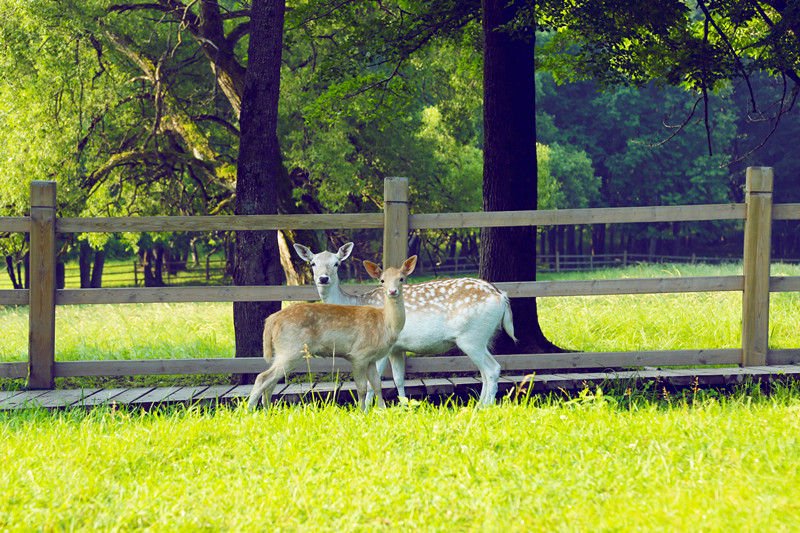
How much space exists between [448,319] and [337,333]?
4.01ft

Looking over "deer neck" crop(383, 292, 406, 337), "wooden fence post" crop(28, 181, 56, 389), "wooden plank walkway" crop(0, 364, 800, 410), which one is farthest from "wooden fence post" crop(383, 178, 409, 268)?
"wooden fence post" crop(28, 181, 56, 389)

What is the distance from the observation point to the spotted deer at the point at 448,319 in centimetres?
775

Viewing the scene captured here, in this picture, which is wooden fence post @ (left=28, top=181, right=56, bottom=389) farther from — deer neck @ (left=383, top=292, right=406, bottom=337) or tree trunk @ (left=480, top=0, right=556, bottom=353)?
tree trunk @ (left=480, top=0, right=556, bottom=353)

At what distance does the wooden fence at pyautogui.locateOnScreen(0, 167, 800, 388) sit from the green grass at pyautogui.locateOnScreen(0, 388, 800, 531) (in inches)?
56.3

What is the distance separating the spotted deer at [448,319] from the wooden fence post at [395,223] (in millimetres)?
405

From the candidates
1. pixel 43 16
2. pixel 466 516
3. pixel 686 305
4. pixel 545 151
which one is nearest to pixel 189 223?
pixel 466 516

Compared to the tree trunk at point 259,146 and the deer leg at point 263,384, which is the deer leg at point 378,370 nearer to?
the deer leg at point 263,384

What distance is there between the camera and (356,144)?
2839cm

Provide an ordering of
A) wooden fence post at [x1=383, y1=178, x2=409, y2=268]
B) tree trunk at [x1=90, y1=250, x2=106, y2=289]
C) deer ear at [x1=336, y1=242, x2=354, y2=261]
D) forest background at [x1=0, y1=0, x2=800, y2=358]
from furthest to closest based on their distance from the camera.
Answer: tree trunk at [x1=90, y1=250, x2=106, y2=289] < forest background at [x1=0, y1=0, x2=800, y2=358] < wooden fence post at [x1=383, y1=178, x2=409, y2=268] < deer ear at [x1=336, y1=242, x2=354, y2=261]

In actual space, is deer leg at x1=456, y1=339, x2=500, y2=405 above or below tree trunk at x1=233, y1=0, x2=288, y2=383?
below

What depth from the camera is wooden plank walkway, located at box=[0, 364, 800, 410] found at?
7.41 m

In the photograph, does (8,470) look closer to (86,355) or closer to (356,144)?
(86,355)

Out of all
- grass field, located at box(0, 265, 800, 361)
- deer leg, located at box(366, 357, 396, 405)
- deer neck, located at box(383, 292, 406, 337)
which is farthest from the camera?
grass field, located at box(0, 265, 800, 361)

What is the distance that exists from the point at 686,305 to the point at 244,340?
8.04 m
